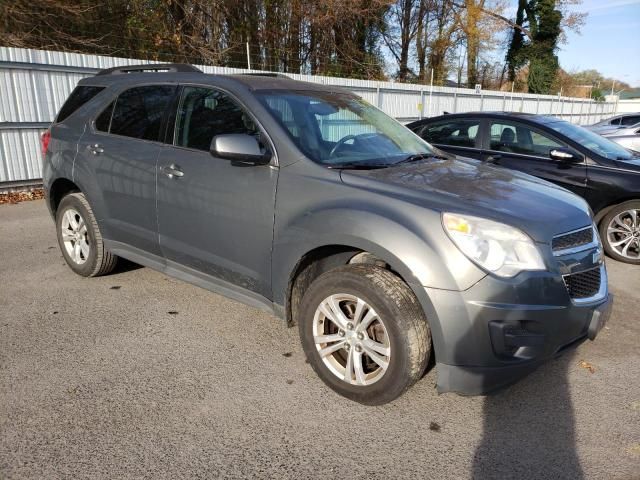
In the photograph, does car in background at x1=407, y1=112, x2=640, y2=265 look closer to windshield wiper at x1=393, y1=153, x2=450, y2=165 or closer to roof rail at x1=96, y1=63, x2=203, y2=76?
windshield wiper at x1=393, y1=153, x2=450, y2=165

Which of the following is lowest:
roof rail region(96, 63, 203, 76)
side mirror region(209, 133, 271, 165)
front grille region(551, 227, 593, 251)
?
front grille region(551, 227, 593, 251)

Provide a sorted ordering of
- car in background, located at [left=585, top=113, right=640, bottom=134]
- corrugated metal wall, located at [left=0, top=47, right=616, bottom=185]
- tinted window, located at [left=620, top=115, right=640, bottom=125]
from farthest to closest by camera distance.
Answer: tinted window, located at [left=620, top=115, right=640, bottom=125] < car in background, located at [left=585, top=113, right=640, bottom=134] < corrugated metal wall, located at [left=0, top=47, right=616, bottom=185]

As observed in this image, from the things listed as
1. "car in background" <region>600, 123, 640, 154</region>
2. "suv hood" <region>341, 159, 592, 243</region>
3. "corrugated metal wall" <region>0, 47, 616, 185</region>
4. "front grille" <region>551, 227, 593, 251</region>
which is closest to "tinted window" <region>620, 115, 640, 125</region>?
"car in background" <region>600, 123, 640, 154</region>

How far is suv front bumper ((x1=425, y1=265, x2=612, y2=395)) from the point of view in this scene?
243cm

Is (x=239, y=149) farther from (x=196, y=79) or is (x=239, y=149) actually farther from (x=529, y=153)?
(x=529, y=153)

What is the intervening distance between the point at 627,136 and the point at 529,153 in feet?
34.5

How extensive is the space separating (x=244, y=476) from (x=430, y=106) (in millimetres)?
16784

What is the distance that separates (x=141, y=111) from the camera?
404 cm

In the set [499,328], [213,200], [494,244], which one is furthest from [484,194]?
[213,200]

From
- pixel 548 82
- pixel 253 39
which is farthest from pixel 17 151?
pixel 548 82

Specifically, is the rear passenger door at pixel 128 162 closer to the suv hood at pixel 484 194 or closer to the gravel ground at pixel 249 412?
the gravel ground at pixel 249 412

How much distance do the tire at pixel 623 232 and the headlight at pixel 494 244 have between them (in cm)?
383

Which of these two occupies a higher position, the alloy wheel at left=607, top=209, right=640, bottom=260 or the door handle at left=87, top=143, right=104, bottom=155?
the door handle at left=87, top=143, right=104, bottom=155

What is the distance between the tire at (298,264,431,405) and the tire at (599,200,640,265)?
4132 millimetres
